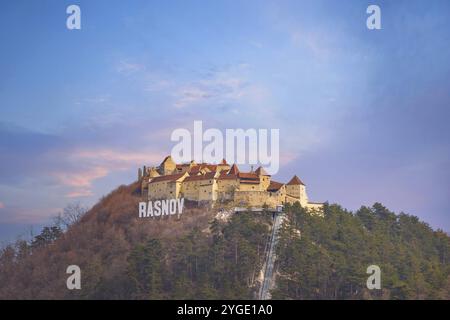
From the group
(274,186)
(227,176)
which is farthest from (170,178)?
(274,186)

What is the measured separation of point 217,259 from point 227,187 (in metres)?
11.0

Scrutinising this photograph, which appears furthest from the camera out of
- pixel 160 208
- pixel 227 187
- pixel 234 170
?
pixel 160 208

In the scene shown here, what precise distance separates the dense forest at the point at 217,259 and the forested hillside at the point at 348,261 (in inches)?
4.4

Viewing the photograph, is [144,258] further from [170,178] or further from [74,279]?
[170,178]

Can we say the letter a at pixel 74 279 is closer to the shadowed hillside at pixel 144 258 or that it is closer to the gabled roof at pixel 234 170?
the shadowed hillside at pixel 144 258

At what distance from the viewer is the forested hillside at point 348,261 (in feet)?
225

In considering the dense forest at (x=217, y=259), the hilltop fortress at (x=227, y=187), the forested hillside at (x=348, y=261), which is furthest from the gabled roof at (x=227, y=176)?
the forested hillside at (x=348, y=261)

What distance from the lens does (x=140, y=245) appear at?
70375mm

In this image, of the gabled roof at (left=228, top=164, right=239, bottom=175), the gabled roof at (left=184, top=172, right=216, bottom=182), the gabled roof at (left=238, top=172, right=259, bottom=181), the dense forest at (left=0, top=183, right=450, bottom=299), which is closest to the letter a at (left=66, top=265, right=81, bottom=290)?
the dense forest at (left=0, top=183, right=450, bottom=299)

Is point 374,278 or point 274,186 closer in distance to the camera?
point 374,278

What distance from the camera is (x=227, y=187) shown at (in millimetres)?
78562
